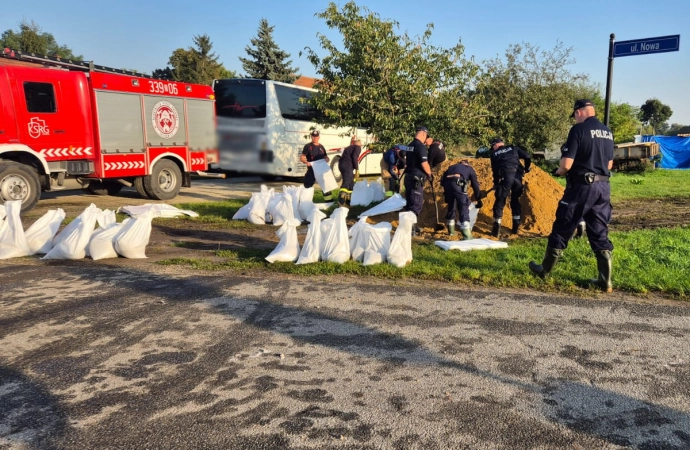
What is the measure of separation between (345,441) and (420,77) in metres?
10.8

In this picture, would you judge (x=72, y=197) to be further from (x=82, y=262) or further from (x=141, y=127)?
(x=82, y=262)

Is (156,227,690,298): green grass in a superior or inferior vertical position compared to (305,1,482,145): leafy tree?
inferior

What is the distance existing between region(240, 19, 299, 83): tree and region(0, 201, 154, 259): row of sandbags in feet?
112

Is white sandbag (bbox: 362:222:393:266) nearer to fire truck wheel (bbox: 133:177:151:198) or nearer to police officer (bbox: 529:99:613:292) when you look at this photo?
police officer (bbox: 529:99:613:292)

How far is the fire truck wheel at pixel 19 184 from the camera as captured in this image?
9.59 metres

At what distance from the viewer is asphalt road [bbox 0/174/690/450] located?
261 cm

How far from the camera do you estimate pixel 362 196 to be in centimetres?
1095

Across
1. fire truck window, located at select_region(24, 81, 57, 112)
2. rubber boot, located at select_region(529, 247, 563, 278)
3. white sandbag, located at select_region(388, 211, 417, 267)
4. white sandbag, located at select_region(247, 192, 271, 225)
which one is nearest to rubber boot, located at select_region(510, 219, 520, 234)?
rubber boot, located at select_region(529, 247, 563, 278)

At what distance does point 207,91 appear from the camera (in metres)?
→ 13.8

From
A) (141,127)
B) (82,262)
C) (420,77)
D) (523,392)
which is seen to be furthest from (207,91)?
(523,392)

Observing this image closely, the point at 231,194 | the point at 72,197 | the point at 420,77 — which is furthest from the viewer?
the point at 231,194

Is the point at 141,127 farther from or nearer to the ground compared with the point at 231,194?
farther from the ground

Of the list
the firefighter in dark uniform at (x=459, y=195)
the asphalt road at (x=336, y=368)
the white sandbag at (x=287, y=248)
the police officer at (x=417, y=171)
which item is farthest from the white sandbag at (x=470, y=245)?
the white sandbag at (x=287, y=248)

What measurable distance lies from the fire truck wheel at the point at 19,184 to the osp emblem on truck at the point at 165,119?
10.7 ft
